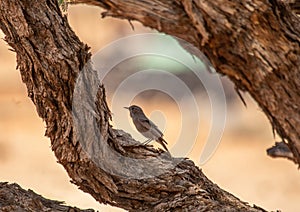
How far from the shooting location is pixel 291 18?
2.33 m

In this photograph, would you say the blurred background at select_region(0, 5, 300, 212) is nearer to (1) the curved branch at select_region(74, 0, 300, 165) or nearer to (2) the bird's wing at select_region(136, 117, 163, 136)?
(2) the bird's wing at select_region(136, 117, 163, 136)

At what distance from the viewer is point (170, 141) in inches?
241

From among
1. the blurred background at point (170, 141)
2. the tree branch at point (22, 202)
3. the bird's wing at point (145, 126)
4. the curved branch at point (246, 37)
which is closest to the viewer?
the curved branch at point (246, 37)

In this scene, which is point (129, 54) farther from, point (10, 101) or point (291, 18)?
point (291, 18)

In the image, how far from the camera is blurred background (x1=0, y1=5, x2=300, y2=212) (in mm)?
6793

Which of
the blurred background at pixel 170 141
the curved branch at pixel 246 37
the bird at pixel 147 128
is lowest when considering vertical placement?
the curved branch at pixel 246 37

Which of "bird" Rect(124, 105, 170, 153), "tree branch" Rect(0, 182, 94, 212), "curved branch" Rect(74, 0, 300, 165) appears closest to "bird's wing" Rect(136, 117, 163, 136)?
Result: "bird" Rect(124, 105, 170, 153)

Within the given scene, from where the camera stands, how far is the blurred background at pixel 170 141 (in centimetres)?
679

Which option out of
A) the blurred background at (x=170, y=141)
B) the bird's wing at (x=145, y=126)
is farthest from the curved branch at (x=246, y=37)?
the blurred background at (x=170, y=141)

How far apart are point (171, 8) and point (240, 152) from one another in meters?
5.70

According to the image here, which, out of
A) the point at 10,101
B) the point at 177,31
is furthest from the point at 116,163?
the point at 10,101

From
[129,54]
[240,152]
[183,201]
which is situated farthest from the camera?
[129,54]

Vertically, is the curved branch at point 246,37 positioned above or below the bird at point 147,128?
below

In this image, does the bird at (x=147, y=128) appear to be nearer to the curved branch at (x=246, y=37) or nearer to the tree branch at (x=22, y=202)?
the tree branch at (x=22, y=202)
